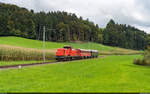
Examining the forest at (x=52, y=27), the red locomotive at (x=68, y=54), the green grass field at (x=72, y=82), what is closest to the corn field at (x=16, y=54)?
the red locomotive at (x=68, y=54)

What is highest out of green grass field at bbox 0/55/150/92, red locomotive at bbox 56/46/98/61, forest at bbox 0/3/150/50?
forest at bbox 0/3/150/50

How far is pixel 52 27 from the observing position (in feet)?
376

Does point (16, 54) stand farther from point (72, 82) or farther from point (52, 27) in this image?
point (52, 27)

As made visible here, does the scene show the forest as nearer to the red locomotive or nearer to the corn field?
the red locomotive

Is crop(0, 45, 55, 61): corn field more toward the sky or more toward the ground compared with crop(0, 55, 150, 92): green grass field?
more toward the sky

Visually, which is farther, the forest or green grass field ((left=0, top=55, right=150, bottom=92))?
the forest

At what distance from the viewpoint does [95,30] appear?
144 m

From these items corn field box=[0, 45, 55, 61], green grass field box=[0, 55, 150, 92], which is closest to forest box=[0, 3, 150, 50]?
corn field box=[0, 45, 55, 61]

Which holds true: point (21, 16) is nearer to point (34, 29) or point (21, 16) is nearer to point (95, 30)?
point (34, 29)

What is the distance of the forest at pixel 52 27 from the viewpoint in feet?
317

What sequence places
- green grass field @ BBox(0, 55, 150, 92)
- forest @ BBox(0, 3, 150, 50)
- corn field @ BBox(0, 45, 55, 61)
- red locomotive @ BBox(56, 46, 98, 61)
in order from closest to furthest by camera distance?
green grass field @ BBox(0, 55, 150, 92)
corn field @ BBox(0, 45, 55, 61)
red locomotive @ BBox(56, 46, 98, 61)
forest @ BBox(0, 3, 150, 50)

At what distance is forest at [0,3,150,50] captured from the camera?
3804 inches

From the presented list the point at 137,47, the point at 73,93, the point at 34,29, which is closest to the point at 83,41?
the point at 34,29

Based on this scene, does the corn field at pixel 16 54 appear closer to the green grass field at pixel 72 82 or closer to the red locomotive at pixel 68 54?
the red locomotive at pixel 68 54
